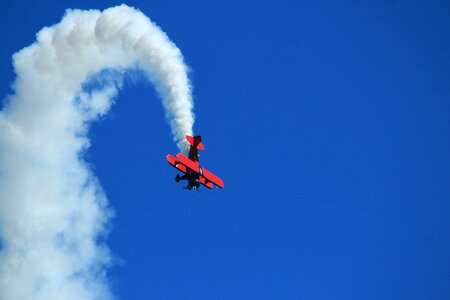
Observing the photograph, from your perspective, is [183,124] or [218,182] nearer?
[183,124]

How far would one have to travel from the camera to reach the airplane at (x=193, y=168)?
5991 centimetres

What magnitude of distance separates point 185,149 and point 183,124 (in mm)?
3136

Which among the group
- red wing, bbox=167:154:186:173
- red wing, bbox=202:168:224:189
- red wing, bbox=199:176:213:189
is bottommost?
red wing, bbox=167:154:186:173

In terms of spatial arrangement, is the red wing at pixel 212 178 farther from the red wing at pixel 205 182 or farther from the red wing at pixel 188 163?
the red wing at pixel 188 163

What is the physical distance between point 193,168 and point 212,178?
10.0ft

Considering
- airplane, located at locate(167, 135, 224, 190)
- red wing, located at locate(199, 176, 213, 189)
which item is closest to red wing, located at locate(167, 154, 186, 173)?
airplane, located at locate(167, 135, 224, 190)

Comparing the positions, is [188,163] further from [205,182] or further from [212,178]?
[212,178]

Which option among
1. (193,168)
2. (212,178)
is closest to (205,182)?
(212,178)

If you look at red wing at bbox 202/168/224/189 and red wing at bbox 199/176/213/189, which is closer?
red wing at bbox 199/176/213/189

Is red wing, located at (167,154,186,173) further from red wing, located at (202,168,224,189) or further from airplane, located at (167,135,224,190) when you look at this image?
red wing, located at (202,168,224,189)

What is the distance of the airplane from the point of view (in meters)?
59.9

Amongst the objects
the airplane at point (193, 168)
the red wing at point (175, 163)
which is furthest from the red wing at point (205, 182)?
the red wing at point (175, 163)

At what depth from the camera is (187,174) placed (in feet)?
201

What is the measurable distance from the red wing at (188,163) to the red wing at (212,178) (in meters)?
1.38
